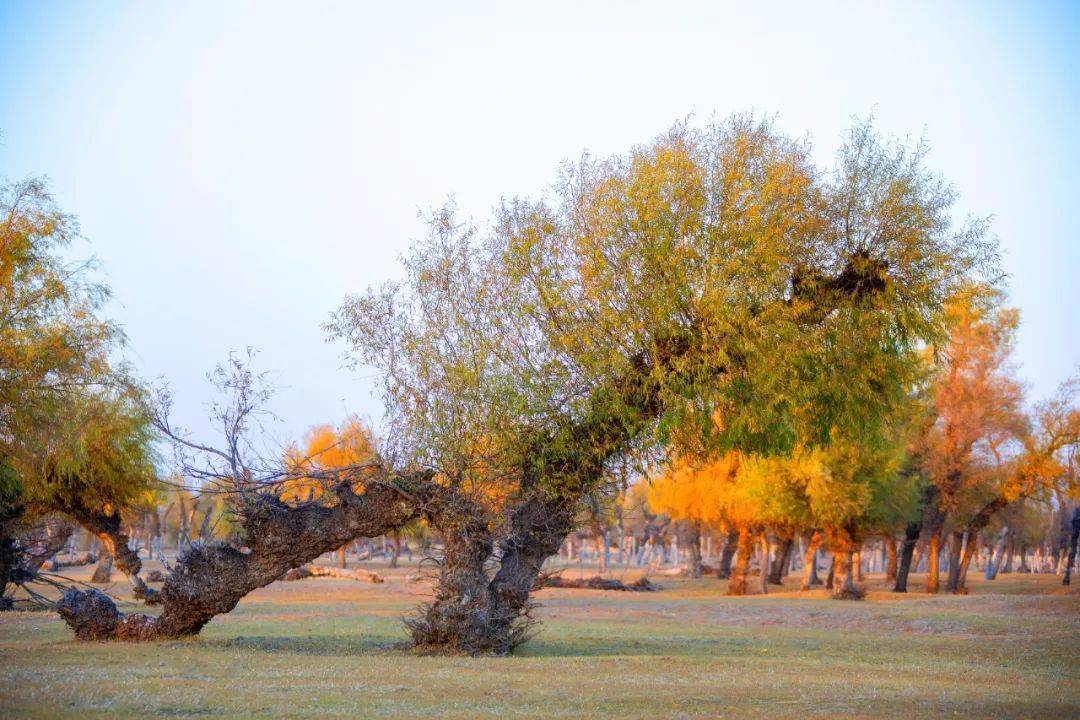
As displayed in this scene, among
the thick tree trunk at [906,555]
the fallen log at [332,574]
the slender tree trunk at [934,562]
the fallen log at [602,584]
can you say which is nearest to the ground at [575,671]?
the slender tree trunk at [934,562]

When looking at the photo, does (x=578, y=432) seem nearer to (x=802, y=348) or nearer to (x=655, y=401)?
(x=655, y=401)

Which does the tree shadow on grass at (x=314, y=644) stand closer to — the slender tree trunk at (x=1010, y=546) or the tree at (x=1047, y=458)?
the tree at (x=1047, y=458)

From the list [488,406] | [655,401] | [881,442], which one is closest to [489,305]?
[488,406]

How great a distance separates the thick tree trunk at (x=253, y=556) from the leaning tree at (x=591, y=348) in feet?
0.10

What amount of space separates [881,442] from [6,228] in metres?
19.6

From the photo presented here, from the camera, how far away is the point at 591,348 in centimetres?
1717

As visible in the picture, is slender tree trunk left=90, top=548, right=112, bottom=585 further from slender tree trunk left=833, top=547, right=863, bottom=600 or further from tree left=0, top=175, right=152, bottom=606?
slender tree trunk left=833, top=547, right=863, bottom=600

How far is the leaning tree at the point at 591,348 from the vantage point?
676 inches

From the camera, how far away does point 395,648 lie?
60.8 ft

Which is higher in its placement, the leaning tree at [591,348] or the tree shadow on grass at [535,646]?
the leaning tree at [591,348]

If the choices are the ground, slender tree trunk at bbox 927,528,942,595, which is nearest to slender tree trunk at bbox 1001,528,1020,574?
slender tree trunk at bbox 927,528,942,595

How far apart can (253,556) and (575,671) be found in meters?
6.37

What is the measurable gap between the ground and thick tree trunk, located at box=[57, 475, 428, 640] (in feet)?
2.03

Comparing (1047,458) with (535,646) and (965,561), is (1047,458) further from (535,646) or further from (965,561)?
(535,646)
